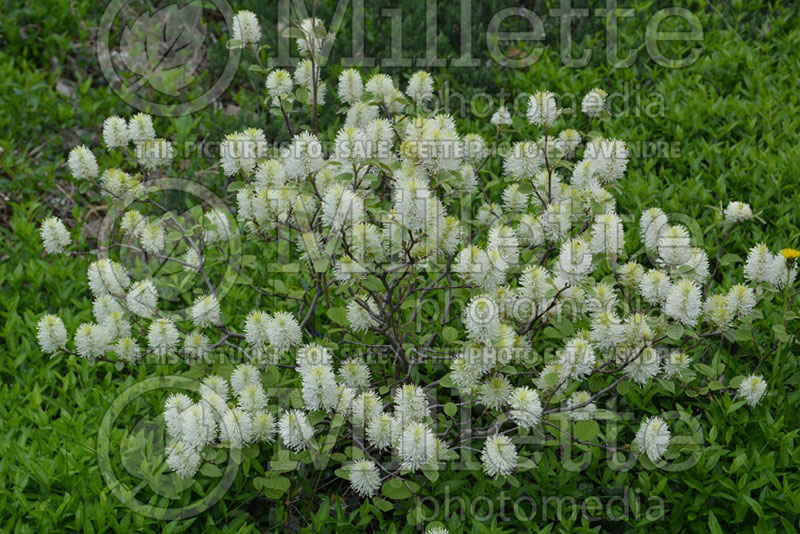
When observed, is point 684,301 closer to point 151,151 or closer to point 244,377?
point 244,377

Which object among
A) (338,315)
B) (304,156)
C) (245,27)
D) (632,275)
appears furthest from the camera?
(245,27)

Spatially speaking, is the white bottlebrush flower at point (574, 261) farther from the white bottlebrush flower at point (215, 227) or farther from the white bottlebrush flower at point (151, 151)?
the white bottlebrush flower at point (151, 151)

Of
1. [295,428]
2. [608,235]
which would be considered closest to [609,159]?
[608,235]

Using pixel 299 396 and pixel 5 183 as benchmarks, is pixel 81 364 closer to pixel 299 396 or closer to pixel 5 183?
pixel 299 396

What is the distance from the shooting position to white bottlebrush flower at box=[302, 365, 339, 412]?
2.48m

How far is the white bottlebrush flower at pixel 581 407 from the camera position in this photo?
106 inches

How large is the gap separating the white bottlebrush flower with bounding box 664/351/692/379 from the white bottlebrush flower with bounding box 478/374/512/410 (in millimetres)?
660

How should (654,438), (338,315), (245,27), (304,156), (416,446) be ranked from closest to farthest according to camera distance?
(416,446), (654,438), (304,156), (338,315), (245,27)

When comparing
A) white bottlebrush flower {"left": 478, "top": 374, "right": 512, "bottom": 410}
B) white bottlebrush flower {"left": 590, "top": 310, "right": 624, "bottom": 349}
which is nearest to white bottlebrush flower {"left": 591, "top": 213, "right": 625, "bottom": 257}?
white bottlebrush flower {"left": 590, "top": 310, "right": 624, "bottom": 349}

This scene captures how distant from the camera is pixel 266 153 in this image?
2.98 meters

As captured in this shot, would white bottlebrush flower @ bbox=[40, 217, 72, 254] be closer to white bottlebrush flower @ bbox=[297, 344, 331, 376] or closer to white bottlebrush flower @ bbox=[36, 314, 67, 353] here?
white bottlebrush flower @ bbox=[36, 314, 67, 353]

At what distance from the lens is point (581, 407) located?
276cm

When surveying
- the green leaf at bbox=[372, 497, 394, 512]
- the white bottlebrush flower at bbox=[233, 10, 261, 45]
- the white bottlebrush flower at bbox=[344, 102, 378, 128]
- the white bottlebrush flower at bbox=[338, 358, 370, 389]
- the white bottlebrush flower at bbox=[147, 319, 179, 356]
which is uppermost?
the white bottlebrush flower at bbox=[233, 10, 261, 45]

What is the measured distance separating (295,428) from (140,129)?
139 cm
